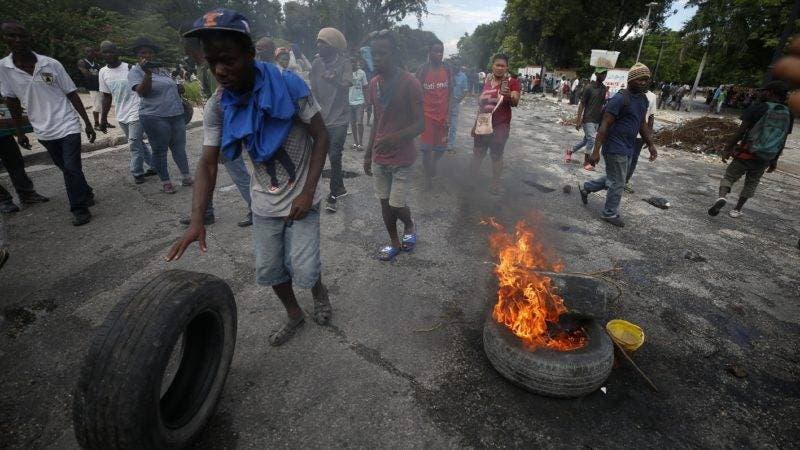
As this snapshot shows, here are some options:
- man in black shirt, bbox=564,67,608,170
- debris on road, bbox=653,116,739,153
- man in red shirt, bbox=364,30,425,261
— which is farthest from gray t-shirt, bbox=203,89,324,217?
debris on road, bbox=653,116,739,153

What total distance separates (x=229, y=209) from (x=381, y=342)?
365cm

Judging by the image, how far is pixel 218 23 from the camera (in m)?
1.93

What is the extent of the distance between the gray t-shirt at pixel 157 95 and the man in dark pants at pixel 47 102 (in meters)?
0.70

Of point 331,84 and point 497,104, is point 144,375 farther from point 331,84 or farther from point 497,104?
point 497,104

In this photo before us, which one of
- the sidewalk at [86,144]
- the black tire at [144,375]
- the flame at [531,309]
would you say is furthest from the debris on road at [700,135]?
the sidewalk at [86,144]

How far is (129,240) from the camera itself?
4.45 metres

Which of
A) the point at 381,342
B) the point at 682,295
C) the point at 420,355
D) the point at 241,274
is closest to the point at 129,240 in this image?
the point at 241,274

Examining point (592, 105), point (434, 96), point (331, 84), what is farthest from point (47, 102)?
point (592, 105)

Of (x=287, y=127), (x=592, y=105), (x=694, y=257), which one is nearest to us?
(x=287, y=127)

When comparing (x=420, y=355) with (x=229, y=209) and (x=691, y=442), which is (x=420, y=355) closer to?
(x=691, y=442)

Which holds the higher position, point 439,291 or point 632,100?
point 632,100

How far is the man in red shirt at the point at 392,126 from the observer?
3.69 meters

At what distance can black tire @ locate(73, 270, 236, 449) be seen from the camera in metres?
1.60

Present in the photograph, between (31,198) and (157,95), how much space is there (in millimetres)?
2403
